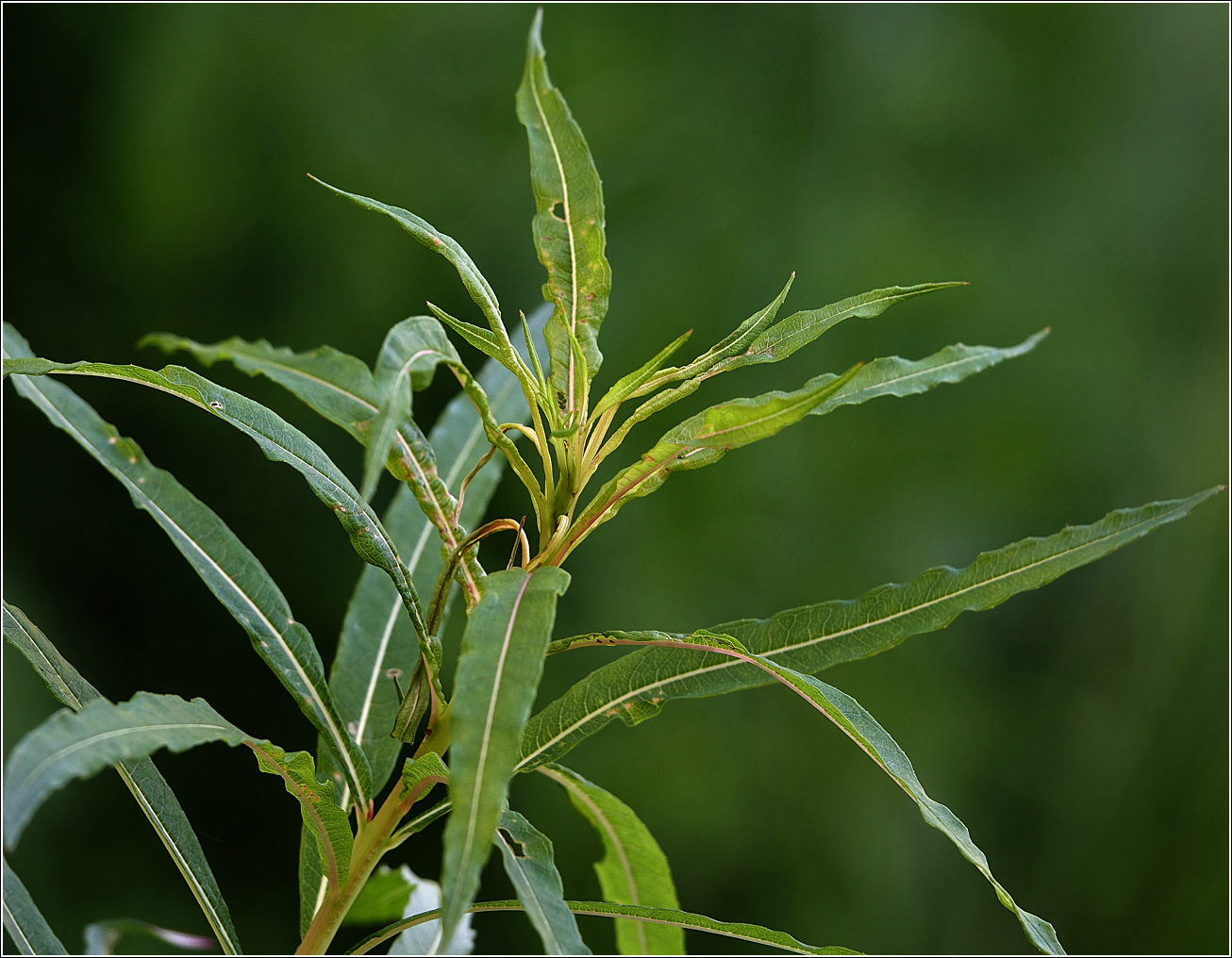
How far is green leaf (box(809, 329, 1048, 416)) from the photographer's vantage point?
0.48 meters

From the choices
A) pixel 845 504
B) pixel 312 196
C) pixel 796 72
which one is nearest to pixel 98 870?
pixel 312 196

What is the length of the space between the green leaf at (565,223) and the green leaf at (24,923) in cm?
35

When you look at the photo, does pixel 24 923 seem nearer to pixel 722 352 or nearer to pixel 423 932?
pixel 423 932

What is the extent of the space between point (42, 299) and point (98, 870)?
977 millimetres

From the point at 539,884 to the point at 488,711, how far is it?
0.47ft

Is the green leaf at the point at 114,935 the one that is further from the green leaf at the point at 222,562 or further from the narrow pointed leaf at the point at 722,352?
the narrow pointed leaf at the point at 722,352

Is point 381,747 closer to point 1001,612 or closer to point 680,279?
point 680,279

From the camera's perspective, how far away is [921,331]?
5.36 feet

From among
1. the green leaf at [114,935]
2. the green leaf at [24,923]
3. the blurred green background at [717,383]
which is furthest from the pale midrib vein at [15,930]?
the blurred green background at [717,383]

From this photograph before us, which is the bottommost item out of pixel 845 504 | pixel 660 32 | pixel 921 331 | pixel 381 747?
pixel 381 747

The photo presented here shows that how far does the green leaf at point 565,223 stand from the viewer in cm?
42

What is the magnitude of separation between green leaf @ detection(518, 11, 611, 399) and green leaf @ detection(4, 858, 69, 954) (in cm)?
35

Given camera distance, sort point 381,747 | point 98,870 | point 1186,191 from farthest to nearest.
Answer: point 1186,191
point 98,870
point 381,747

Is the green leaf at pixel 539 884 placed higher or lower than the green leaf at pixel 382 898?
lower
